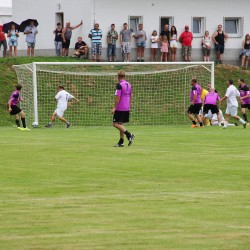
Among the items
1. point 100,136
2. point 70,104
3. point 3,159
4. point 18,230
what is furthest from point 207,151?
point 70,104

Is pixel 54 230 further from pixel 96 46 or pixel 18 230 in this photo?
pixel 96 46

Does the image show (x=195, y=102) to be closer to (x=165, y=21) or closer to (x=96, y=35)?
(x=96, y=35)

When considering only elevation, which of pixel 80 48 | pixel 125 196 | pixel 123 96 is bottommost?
pixel 125 196

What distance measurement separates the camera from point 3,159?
77.0ft

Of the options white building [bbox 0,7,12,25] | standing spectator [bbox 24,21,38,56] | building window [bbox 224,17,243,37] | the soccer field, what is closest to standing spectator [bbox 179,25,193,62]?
Result: building window [bbox 224,17,243,37]

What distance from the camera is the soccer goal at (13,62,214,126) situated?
45.6m

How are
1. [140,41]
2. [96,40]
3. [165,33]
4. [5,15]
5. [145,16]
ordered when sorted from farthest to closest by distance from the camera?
[5,15] < [145,16] < [165,33] < [140,41] < [96,40]

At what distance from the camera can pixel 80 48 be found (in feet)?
177

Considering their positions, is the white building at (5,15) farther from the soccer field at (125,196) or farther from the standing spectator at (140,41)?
the soccer field at (125,196)

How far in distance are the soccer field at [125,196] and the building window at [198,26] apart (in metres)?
30.2

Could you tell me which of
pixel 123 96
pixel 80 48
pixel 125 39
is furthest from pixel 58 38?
pixel 123 96

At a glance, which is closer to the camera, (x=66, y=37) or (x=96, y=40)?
(x=96, y=40)

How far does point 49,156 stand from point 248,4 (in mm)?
35773

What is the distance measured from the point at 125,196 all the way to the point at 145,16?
136ft
